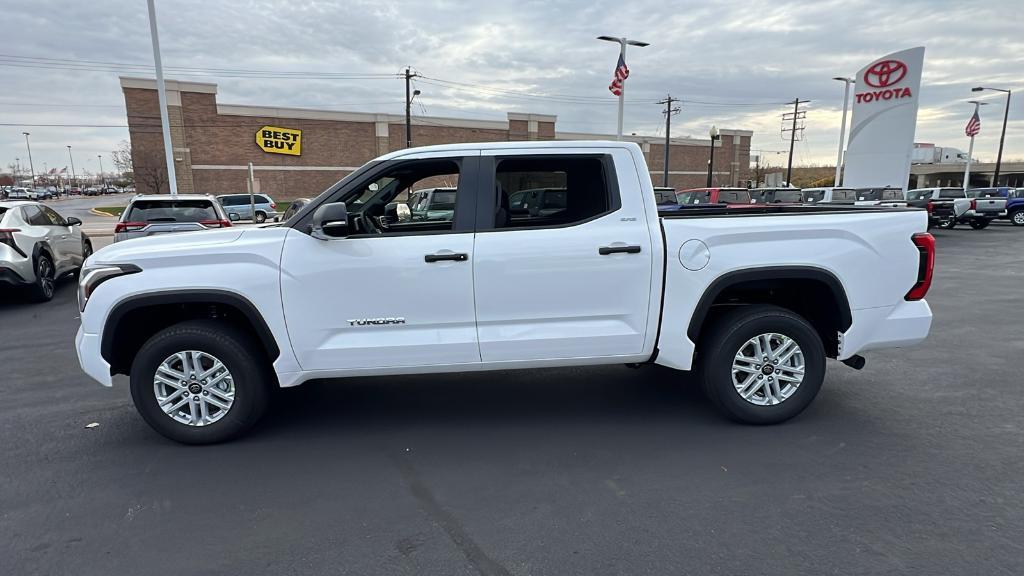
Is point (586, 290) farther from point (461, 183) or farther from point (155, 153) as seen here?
point (155, 153)

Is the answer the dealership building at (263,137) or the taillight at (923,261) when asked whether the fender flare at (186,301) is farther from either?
the dealership building at (263,137)

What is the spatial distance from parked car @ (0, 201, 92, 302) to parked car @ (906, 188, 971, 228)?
2266cm

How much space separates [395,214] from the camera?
5.12m

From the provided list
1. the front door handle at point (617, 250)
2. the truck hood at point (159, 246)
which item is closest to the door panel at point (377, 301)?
the truck hood at point (159, 246)

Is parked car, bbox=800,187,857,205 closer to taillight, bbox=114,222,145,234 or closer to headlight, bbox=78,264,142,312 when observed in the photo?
taillight, bbox=114,222,145,234

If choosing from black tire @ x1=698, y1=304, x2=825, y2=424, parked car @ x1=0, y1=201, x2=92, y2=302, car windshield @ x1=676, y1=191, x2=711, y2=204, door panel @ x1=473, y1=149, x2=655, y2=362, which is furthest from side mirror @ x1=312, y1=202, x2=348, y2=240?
car windshield @ x1=676, y1=191, x2=711, y2=204

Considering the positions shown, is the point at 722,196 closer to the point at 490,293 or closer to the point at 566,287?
the point at 566,287

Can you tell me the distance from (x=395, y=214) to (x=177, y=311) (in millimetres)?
1873

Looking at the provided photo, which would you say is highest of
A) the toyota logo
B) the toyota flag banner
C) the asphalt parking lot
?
the toyota logo

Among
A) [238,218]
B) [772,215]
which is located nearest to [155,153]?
[238,218]

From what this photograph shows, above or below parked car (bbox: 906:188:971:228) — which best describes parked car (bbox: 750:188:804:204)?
above

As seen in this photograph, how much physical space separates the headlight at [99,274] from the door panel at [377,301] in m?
1.01

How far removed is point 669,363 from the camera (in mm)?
4055

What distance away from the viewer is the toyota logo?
22769mm
